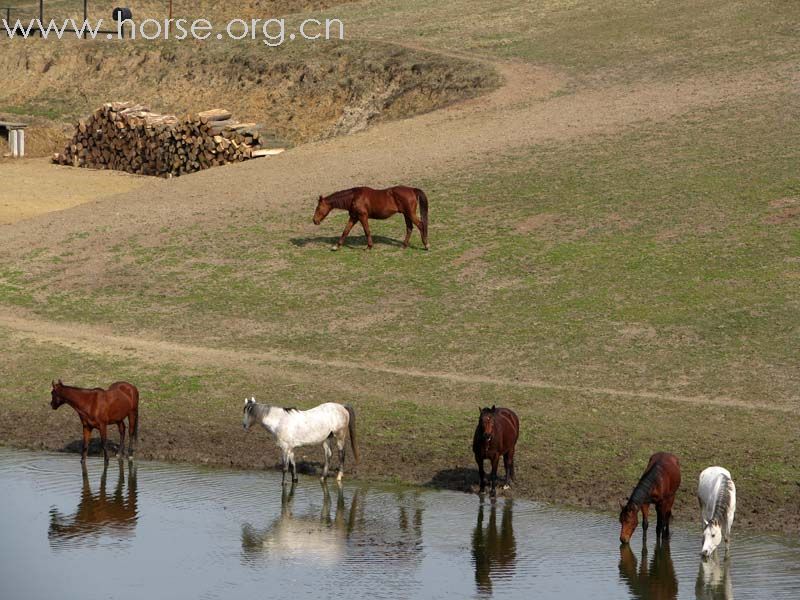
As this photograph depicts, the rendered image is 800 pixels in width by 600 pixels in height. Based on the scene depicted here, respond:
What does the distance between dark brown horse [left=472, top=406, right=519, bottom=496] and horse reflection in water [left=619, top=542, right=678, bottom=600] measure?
2575 millimetres

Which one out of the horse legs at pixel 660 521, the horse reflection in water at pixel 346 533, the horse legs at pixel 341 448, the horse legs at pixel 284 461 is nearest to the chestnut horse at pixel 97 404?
the horse legs at pixel 284 461

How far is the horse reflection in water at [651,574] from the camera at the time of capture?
1434cm

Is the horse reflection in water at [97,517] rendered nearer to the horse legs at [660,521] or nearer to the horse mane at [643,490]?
Answer: the horse mane at [643,490]

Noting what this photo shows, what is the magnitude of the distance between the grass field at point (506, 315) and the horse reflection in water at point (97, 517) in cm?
188

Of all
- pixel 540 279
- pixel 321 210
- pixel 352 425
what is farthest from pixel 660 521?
pixel 321 210

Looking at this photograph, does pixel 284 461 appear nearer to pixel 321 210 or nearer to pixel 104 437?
pixel 104 437

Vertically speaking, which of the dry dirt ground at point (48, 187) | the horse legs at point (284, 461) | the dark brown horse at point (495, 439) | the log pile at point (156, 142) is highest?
the log pile at point (156, 142)

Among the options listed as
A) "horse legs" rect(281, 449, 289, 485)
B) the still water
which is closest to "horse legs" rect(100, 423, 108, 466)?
the still water

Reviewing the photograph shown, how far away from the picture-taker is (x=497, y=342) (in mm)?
25750

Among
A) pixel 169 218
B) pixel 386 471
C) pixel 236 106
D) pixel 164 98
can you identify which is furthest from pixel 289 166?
pixel 386 471

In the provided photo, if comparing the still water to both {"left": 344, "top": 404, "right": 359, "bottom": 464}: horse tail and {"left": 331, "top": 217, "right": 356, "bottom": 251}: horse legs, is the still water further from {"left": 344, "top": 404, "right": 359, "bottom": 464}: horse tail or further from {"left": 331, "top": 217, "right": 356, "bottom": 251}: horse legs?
{"left": 331, "top": 217, "right": 356, "bottom": 251}: horse legs

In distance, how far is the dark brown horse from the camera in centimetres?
1730

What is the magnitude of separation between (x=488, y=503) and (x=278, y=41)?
44.8m

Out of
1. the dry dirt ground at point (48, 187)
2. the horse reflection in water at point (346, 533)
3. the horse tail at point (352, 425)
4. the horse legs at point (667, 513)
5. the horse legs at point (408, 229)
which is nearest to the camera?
the horse reflection in water at point (346, 533)
